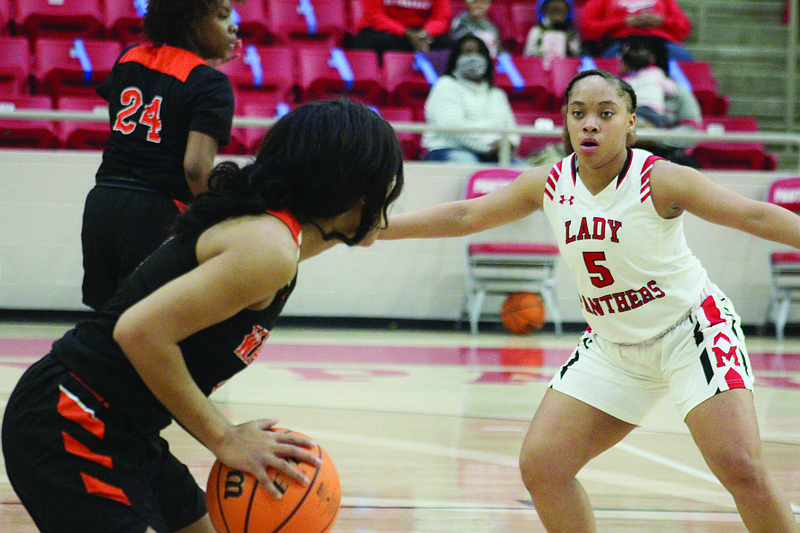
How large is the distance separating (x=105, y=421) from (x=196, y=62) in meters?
2.01

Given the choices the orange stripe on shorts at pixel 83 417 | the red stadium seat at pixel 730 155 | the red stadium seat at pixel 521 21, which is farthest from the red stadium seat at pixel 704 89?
the orange stripe on shorts at pixel 83 417

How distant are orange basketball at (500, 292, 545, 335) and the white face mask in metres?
2.02

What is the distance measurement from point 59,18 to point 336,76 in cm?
286

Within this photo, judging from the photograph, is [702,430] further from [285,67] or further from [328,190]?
[285,67]

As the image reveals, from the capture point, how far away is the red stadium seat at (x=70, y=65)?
844 centimetres

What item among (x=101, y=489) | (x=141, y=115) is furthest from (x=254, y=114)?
(x=101, y=489)

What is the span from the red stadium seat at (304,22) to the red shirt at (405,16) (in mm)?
381

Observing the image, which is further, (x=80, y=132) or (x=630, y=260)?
Answer: (x=80, y=132)

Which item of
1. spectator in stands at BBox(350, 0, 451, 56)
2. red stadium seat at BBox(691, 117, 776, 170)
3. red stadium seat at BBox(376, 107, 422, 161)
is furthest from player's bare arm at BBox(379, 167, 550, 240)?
spectator in stands at BBox(350, 0, 451, 56)

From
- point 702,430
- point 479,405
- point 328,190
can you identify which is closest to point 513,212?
point 702,430

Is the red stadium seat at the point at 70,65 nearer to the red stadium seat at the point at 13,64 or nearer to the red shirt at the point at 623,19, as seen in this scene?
the red stadium seat at the point at 13,64

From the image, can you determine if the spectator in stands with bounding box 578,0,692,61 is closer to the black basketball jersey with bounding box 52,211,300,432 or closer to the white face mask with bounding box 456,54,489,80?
the white face mask with bounding box 456,54,489,80

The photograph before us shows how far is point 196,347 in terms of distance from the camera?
6.00 feet

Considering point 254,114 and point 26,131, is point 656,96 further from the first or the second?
point 26,131
